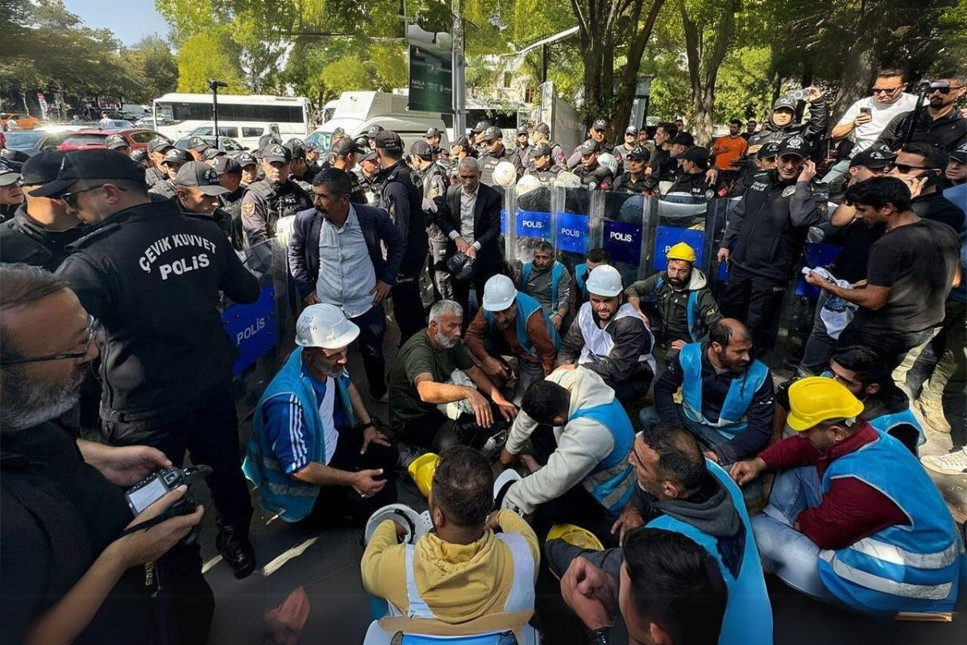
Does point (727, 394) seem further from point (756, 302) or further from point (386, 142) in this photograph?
point (386, 142)

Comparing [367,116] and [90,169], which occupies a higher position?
[367,116]

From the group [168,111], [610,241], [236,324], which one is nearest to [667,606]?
[236,324]

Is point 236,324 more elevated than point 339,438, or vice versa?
point 236,324

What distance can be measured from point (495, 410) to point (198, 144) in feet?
15.9

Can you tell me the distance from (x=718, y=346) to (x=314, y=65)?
2575 mm

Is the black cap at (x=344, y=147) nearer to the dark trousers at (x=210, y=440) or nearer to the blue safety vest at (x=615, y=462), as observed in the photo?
the dark trousers at (x=210, y=440)

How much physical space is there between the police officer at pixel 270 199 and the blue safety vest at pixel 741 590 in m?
3.82

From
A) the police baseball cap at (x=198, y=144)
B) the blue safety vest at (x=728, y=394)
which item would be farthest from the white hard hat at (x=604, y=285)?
the police baseball cap at (x=198, y=144)

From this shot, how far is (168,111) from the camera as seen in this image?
2.69 m

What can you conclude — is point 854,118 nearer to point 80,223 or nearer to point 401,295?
point 401,295

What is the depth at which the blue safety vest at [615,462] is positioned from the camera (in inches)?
91.5

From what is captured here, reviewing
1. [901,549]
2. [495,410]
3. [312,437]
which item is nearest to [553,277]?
[495,410]

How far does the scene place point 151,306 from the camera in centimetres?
185

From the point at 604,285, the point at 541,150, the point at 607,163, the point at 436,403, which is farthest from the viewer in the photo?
the point at 541,150
